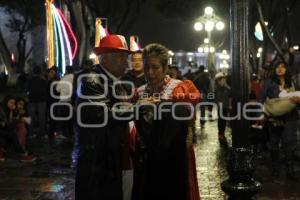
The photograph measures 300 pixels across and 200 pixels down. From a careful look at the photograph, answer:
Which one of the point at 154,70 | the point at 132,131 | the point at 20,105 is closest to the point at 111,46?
the point at 154,70

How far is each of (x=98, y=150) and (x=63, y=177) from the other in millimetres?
5267

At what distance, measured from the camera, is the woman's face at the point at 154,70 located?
173 inches

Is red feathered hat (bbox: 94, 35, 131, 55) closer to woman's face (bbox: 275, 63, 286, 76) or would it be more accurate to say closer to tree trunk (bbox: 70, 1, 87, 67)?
woman's face (bbox: 275, 63, 286, 76)

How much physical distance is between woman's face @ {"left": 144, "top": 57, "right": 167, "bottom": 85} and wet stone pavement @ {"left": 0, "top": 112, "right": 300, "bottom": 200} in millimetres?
3429

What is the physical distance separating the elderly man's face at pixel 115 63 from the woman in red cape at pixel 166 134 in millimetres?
260

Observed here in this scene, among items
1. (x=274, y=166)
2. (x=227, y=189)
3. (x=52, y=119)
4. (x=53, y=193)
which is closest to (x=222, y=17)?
(x=52, y=119)

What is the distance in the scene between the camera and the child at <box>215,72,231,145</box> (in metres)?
13.6

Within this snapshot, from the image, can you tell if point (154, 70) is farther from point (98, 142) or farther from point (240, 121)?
point (240, 121)

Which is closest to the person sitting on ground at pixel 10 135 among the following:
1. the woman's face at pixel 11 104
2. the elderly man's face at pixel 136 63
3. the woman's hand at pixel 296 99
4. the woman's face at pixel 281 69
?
the woman's face at pixel 11 104

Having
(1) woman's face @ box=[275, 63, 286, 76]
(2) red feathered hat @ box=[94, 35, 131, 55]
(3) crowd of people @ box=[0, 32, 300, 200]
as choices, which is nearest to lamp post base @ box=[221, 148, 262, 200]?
(3) crowd of people @ box=[0, 32, 300, 200]

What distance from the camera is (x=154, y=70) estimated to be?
4.40 metres

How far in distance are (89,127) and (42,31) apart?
45.5m

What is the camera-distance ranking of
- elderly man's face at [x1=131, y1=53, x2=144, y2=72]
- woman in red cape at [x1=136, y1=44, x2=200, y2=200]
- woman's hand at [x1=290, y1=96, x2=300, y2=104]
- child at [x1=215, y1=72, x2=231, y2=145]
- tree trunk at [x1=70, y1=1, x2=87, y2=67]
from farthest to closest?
tree trunk at [x1=70, y1=1, x2=87, y2=67] < child at [x1=215, y1=72, x2=231, y2=145] < woman's hand at [x1=290, y1=96, x2=300, y2=104] < elderly man's face at [x1=131, y1=53, x2=144, y2=72] < woman in red cape at [x1=136, y1=44, x2=200, y2=200]

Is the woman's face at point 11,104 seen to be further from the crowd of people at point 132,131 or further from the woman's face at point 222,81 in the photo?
the crowd of people at point 132,131
